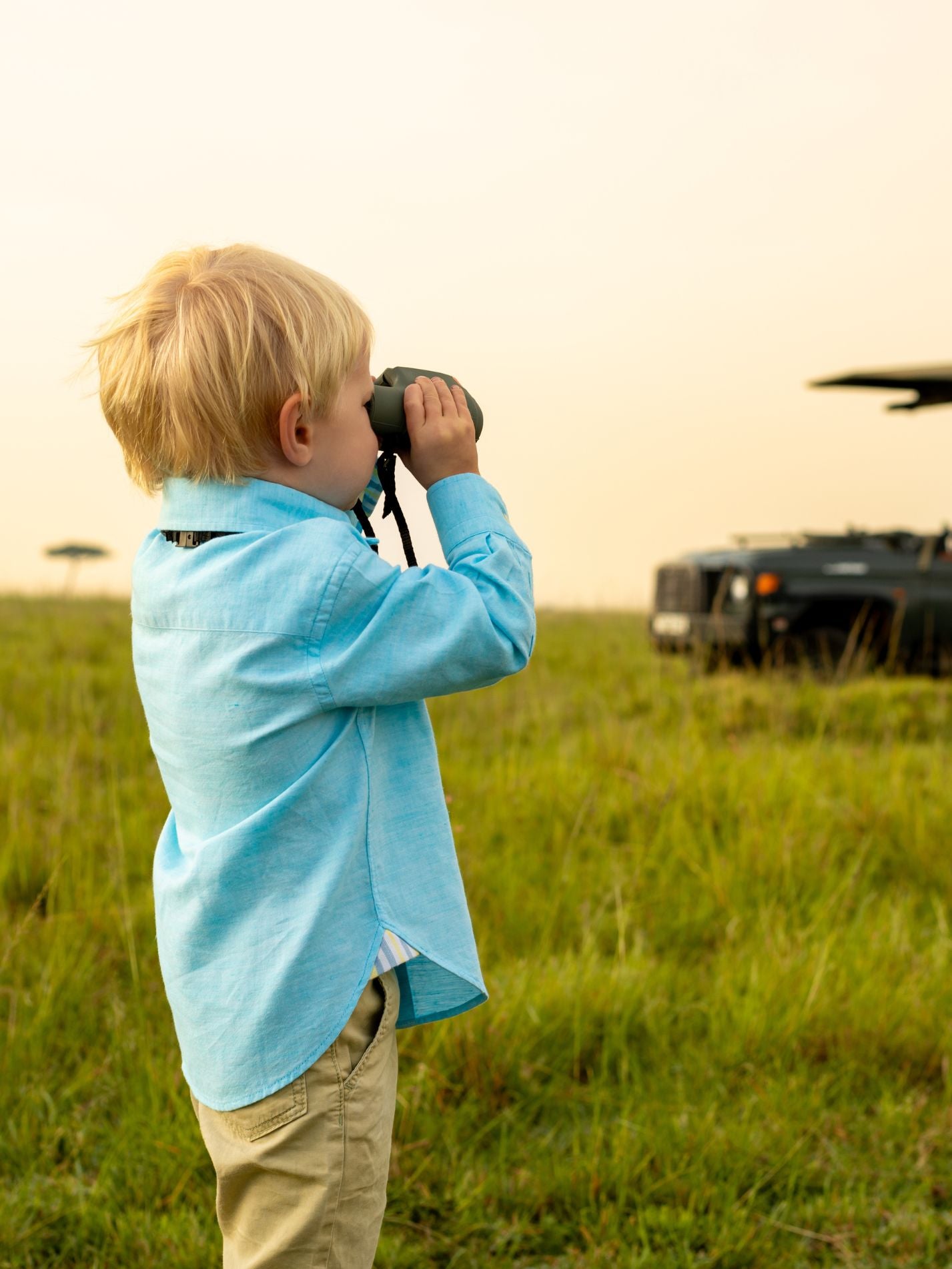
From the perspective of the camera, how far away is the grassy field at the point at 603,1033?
234 centimetres

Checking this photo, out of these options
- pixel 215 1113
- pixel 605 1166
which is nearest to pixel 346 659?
pixel 215 1113

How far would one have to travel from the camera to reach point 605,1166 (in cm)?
244

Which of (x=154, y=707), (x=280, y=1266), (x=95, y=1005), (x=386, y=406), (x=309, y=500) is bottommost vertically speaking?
(x=95, y=1005)

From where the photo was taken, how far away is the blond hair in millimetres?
1385

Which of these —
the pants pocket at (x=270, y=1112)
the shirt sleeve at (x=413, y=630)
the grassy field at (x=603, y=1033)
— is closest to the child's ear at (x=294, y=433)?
the shirt sleeve at (x=413, y=630)

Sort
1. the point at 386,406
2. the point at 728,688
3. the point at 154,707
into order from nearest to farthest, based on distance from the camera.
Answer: the point at 386,406, the point at 154,707, the point at 728,688

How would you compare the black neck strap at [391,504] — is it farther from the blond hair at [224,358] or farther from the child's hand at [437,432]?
the blond hair at [224,358]

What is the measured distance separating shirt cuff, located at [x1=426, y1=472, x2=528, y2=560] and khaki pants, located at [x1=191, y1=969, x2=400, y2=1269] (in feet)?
1.89

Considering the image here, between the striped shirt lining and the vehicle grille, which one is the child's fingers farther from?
the vehicle grille

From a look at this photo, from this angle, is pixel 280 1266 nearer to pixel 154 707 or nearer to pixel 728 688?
pixel 154 707

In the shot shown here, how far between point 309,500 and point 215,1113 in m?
0.83

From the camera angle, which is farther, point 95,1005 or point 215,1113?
point 95,1005

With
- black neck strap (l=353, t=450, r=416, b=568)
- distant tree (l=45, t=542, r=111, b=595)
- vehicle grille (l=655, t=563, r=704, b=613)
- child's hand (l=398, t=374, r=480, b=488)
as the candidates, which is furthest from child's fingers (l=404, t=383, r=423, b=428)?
distant tree (l=45, t=542, r=111, b=595)

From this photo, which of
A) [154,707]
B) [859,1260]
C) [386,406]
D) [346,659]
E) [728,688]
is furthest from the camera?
[728,688]
